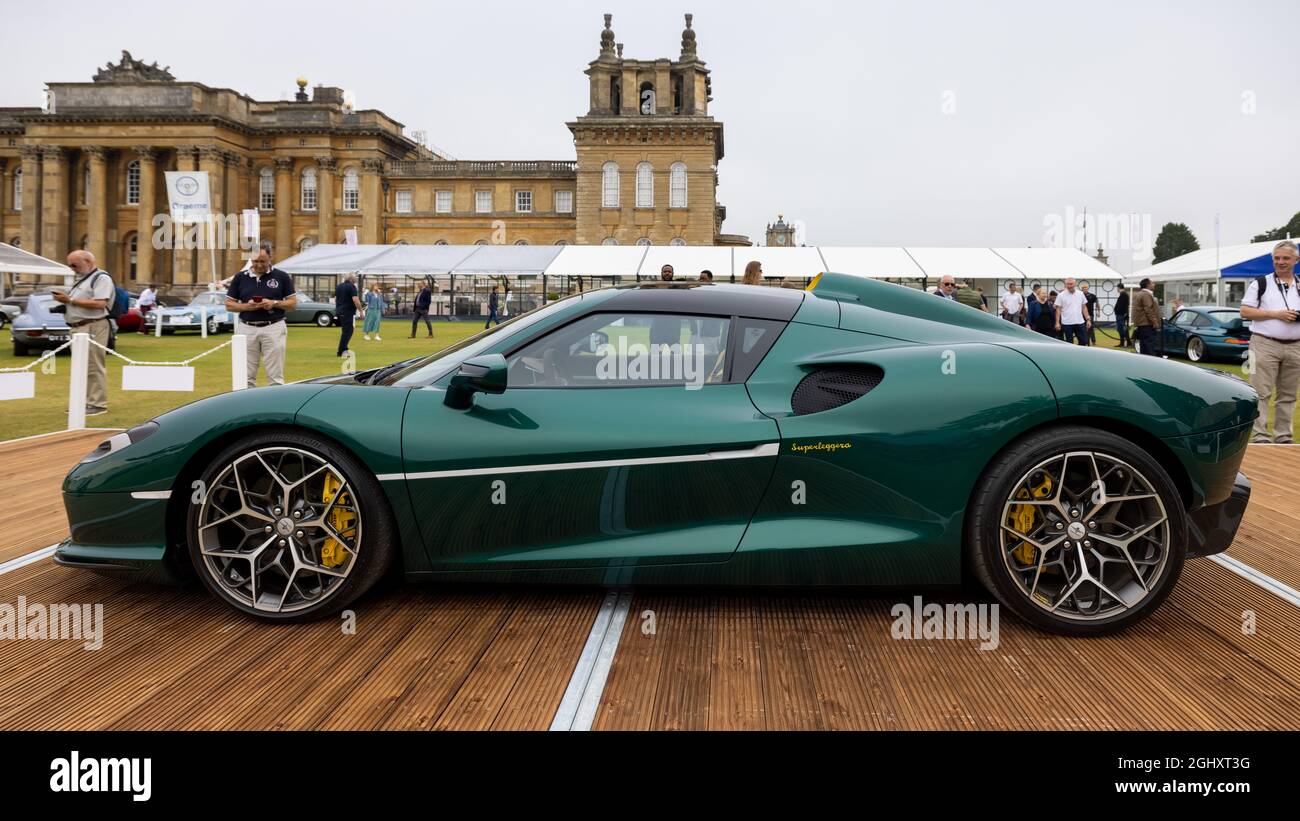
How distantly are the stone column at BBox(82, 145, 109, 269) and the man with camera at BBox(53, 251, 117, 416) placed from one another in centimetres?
6562

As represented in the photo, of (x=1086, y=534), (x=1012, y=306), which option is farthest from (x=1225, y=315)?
(x=1086, y=534)

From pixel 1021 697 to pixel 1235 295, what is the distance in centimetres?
4458

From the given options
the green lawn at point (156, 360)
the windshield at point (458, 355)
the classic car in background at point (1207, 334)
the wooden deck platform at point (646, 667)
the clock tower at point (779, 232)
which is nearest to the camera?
the wooden deck platform at point (646, 667)

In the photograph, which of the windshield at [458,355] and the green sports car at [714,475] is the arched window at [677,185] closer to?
the windshield at [458,355]

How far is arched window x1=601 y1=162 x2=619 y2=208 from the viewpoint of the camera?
64312 mm

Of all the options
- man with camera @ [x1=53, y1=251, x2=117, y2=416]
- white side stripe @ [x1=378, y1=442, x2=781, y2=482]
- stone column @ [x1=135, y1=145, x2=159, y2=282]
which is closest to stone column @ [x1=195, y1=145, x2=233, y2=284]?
stone column @ [x1=135, y1=145, x2=159, y2=282]

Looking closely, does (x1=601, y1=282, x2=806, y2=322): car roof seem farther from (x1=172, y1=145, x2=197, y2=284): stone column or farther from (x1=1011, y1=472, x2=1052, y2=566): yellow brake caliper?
(x1=172, y1=145, x2=197, y2=284): stone column

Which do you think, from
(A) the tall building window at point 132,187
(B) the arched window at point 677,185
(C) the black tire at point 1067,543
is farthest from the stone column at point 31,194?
(C) the black tire at point 1067,543

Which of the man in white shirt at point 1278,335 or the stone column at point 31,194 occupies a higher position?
the stone column at point 31,194

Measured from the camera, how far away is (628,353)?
11.1 feet

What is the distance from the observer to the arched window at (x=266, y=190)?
6872 centimetres

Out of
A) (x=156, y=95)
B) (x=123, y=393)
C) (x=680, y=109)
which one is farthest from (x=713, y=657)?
(x=156, y=95)

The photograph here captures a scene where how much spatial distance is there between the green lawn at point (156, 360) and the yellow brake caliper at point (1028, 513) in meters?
8.89
